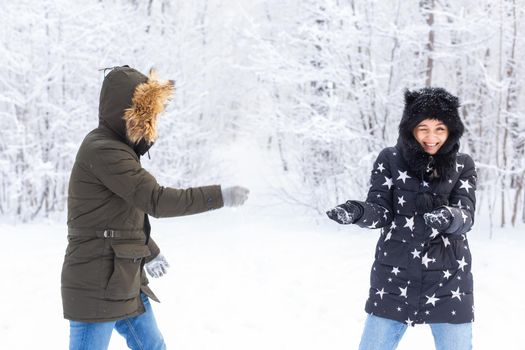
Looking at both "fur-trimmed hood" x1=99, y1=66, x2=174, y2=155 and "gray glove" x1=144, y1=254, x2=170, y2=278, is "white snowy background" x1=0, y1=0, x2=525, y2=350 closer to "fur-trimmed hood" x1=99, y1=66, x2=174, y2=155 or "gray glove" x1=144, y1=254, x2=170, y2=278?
"gray glove" x1=144, y1=254, x2=170, y2=278

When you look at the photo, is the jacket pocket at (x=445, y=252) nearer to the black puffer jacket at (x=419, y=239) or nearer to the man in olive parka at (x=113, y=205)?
the black puffer jacket at (x=419, y=239)

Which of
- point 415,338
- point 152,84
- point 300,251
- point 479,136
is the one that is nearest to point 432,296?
point 152,84

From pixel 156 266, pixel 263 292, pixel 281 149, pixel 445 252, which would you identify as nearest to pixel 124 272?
pixel 156 266

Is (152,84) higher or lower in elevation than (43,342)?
higher

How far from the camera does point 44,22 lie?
34.8ft

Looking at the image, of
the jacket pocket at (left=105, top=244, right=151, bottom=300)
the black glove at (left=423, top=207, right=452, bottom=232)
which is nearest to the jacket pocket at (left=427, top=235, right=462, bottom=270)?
the black glove at (left=423, top=207, right=452, bottom=232)

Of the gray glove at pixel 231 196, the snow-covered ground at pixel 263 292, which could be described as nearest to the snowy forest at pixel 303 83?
the snow-covered ground at pixel 263 292

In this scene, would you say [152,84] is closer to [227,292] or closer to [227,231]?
[227,292]

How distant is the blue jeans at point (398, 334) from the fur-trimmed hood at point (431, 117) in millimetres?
725

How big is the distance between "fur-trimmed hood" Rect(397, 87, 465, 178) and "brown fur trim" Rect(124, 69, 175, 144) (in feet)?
3.94

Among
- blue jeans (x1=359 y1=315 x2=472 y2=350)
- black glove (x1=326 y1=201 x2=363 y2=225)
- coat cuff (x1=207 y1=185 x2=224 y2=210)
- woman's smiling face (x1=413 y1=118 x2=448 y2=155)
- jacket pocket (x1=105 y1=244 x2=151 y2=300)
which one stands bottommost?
Result: blue jeans (x1=359 y1=315 x2=472 y2=350)

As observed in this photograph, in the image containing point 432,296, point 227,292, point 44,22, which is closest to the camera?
point 432,296

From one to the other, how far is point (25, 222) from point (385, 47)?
7.40 metres

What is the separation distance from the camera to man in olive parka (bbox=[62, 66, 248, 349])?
96.7 inches
